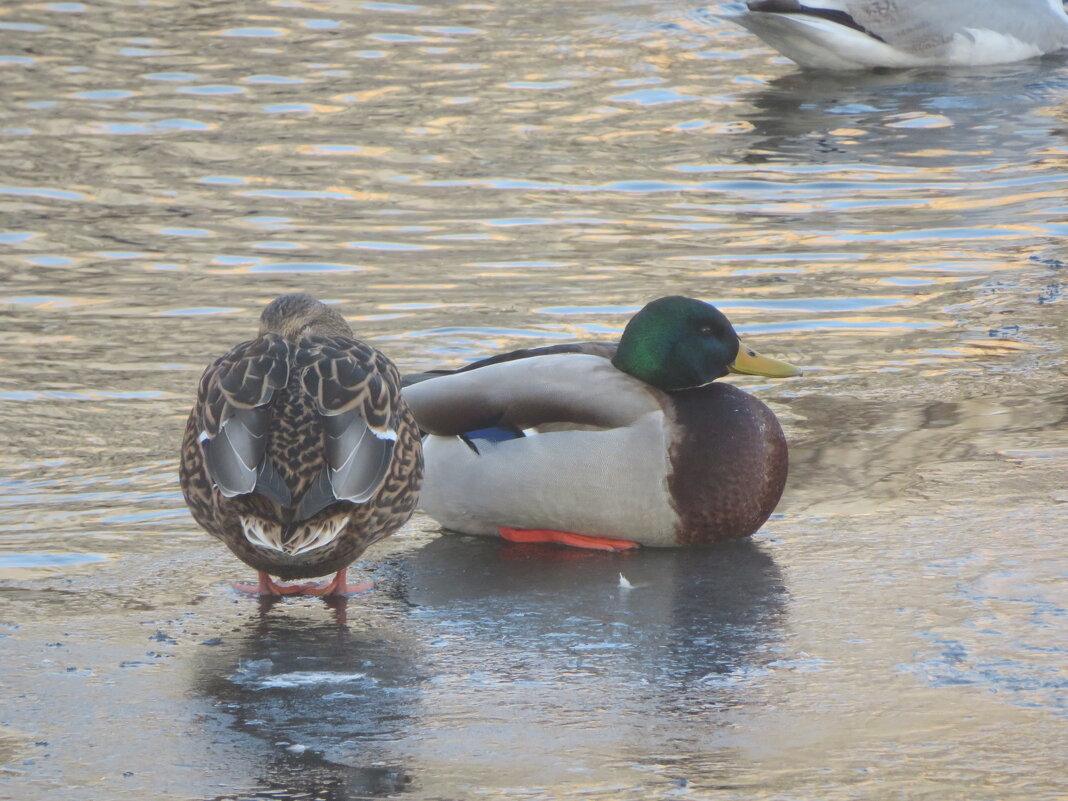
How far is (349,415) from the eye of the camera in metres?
4.49

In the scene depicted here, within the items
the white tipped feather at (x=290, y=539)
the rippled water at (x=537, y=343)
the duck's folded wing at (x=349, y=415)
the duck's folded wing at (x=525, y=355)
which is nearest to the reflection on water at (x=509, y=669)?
the rippled water at (x=537, y=343)

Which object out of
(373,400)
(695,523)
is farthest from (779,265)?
(373,400)

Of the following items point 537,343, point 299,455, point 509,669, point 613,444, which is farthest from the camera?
point 537,343

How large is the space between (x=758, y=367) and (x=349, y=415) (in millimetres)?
1616

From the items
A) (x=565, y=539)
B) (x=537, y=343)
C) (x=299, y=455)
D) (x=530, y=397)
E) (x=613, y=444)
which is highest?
(x=299, y=455)

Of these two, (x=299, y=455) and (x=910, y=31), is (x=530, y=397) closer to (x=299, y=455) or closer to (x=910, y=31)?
(x=299, y=455)

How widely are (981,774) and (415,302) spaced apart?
530 centimetres

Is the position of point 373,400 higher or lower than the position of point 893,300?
higher

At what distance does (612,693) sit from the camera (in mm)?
4035

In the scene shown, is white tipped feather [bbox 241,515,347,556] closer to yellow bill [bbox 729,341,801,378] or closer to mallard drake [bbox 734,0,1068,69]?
yellow bill [bbox 729,341,801,378]

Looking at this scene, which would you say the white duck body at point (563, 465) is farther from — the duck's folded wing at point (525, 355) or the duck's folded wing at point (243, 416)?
the duck's folded wing at point (243, 416)

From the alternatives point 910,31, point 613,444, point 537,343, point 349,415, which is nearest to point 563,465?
point 613,444

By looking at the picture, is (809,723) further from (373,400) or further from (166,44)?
(166,44)

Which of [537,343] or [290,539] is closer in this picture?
[290,539]
